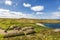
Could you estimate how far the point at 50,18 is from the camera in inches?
193

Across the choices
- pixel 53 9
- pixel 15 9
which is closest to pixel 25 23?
pixel 15 9

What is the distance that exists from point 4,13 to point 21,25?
61cm

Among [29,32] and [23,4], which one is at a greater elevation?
[23,4]

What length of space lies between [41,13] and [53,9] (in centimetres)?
37

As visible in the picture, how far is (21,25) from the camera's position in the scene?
492 centimetres

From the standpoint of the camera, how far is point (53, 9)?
4906mm

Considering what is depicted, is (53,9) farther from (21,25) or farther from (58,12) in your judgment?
(21,25)

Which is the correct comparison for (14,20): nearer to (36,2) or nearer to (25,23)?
(25,23)

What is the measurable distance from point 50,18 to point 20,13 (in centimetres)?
89

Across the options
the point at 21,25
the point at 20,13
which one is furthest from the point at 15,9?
the point at 21,25

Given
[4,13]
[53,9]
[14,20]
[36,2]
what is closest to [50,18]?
[53,9]

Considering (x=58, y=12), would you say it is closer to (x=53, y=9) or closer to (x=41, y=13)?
(x=53, y=9)

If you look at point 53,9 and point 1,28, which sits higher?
point 53,9

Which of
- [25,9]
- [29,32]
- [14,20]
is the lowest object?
[29,32]
